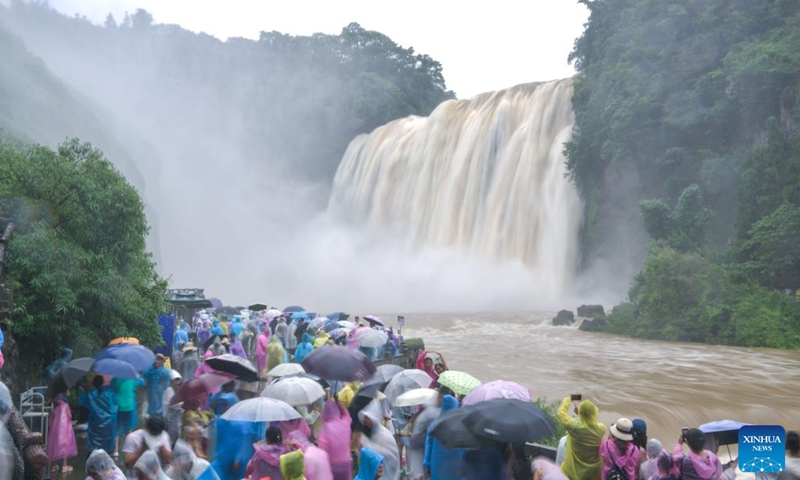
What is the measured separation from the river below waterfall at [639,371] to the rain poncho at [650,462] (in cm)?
654

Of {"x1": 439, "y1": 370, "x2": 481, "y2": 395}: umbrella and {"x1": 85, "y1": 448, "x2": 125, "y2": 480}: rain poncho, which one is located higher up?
{"x1": 439, "y1": 370, "x2": 481, "y2": 395}: umbrella

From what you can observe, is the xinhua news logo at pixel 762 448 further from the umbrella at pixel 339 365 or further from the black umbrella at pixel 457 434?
the umbrella at pixel 339 365

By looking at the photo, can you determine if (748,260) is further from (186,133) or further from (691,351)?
(186,133)

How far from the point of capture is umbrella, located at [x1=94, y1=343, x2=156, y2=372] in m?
8.63

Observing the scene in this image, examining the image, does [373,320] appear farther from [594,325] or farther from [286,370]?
[594,325]

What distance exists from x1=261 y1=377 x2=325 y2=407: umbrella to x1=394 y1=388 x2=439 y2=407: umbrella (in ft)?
2.57

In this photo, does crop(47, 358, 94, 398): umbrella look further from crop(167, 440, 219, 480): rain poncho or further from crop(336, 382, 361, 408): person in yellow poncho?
crop(167, 440, 219, 480): rain poncho

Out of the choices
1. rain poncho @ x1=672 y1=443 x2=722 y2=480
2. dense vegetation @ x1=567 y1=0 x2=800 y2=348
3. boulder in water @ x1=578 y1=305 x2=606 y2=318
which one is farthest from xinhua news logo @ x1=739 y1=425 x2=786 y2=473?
boulder in water @ x1=578 y1=305 x2=606 y2=318

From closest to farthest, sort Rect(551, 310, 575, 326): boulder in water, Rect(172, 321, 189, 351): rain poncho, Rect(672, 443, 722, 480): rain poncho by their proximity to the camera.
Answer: Rect(672, 443, 722, 480): rain poncho < Rect(172, 321, 189, 351): rain poncho < Rect(551, 310, 575, 326): boulder in water

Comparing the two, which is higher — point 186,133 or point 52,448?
point 186,133

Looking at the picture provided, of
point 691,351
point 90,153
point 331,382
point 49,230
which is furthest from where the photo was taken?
point 691,351

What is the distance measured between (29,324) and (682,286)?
24.1m

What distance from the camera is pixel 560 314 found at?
32469 mm

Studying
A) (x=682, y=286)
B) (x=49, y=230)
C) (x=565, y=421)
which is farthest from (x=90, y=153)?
(x=682, y=286)
